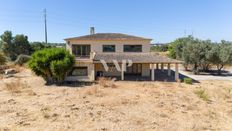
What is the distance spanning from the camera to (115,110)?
13.0 m

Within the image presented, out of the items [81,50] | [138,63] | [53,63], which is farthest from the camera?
[81,50]

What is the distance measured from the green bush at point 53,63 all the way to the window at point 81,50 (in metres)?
5.76

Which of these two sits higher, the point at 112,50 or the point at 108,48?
the point at 108,48

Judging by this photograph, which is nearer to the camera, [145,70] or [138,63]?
[138,63]

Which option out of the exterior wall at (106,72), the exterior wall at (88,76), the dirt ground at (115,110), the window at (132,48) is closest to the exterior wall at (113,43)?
the window at (132,48)

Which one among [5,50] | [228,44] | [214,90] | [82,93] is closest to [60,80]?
[82,93]

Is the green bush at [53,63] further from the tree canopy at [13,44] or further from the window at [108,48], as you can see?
the tree canopy at [13,44]

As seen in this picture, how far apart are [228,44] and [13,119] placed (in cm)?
3287

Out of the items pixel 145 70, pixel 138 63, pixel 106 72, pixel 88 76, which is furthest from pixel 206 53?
pixel 88 76

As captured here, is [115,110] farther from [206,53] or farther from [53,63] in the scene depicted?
[206,53]

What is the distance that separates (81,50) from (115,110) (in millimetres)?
17244

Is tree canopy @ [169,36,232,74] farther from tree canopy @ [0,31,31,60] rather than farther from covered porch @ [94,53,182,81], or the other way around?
tree canopy @ [0,31,31,60]

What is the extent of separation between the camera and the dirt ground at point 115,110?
10.6m

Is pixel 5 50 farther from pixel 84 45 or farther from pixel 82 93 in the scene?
pixel 82 93
